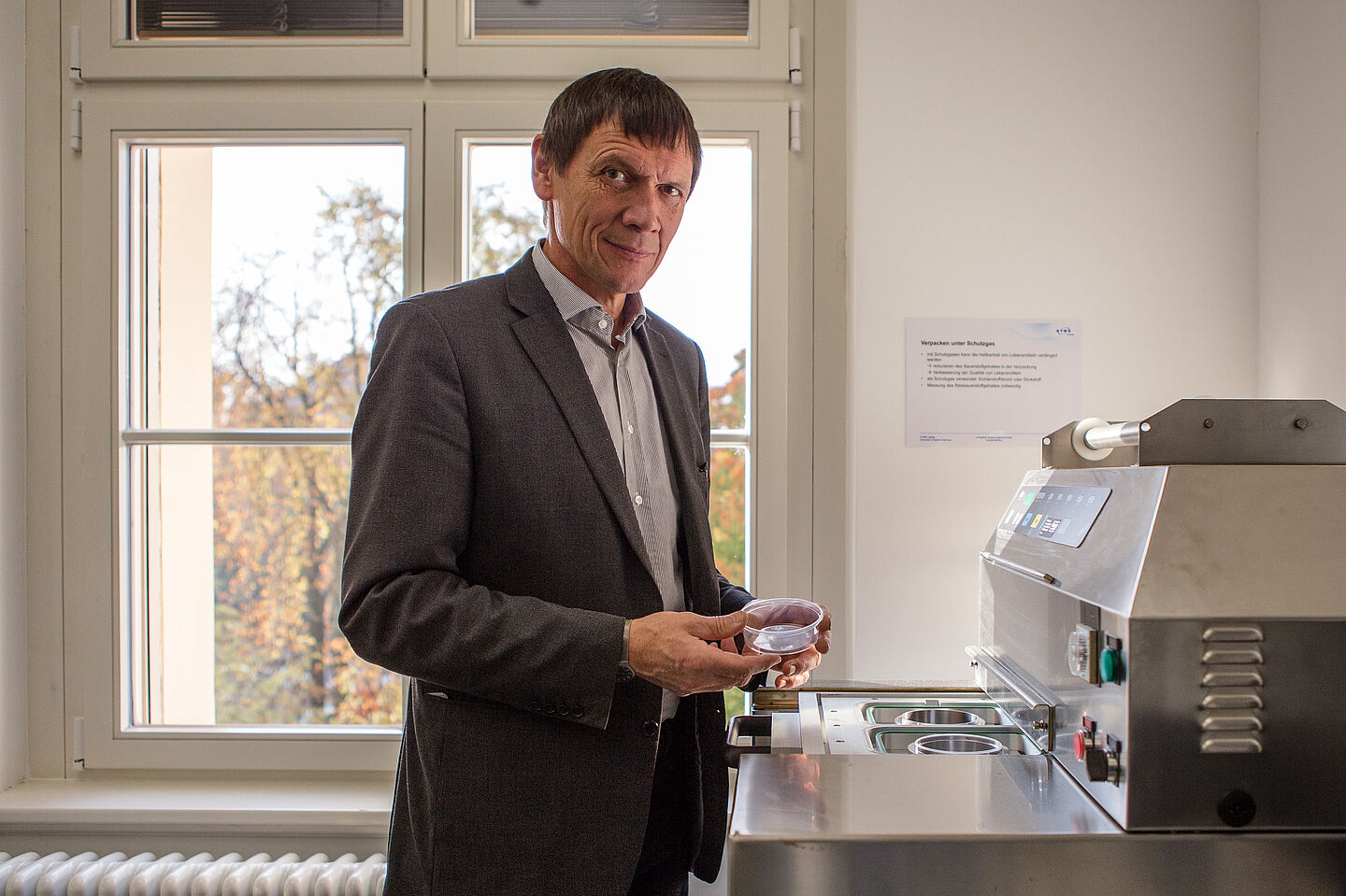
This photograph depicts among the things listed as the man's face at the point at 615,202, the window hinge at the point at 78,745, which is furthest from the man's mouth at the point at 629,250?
the window hinge at the point at 78,745

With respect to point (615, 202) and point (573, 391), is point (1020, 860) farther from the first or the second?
point (615, 202)

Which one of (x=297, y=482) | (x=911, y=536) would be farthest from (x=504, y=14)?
(x=911, y=536)

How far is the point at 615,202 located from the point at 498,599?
1.86 feet

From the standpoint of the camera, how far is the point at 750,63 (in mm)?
1998

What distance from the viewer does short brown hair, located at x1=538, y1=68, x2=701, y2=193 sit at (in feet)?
3.81

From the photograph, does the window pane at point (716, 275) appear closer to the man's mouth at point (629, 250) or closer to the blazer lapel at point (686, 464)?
the blazer lapel at point (686, 464)

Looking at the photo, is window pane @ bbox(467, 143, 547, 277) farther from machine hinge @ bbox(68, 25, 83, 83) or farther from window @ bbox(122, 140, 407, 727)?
machine hinge @ bbox(68, 25, 83, 83)

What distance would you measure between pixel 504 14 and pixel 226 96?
0.71 metres

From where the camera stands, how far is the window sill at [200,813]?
1.89m

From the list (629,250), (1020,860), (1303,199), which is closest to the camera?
(1020,860)

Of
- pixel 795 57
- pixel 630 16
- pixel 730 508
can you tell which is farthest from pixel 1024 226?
pixel 630 16

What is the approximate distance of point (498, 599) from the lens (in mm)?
1021

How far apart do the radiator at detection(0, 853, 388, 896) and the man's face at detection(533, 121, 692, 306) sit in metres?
1.40

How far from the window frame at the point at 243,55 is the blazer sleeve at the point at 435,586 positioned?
4.19 feet
